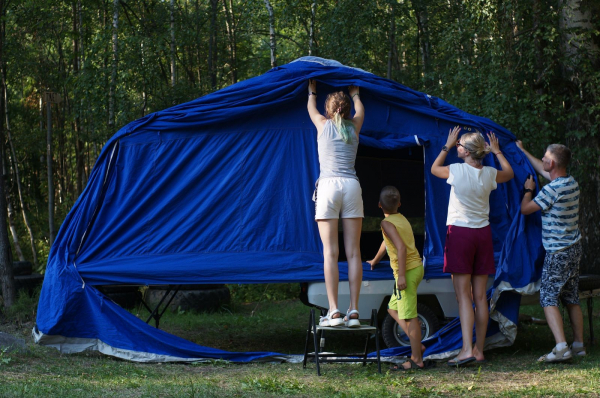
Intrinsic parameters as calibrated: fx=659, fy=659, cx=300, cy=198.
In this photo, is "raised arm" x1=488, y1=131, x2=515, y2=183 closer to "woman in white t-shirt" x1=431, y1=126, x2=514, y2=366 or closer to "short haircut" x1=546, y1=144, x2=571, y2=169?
"woman in white t-shirt" x1=431, y1=126, x2=514, y2=366

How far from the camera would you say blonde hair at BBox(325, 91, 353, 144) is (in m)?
5.32

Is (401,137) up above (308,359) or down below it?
above

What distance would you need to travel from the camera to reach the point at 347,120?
5418mm

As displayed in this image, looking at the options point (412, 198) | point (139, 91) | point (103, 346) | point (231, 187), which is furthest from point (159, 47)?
point (103, 346)

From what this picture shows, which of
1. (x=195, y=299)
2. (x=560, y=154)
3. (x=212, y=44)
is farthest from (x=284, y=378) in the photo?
(x=212, y=44)

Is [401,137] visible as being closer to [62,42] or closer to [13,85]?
[62,42]

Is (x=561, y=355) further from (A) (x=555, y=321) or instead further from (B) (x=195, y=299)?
(B) (x=195, y=299)

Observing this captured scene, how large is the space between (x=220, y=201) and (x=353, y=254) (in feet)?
5.60

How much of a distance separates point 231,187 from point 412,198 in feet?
11.9

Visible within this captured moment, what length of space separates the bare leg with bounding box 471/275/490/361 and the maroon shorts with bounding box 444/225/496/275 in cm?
9

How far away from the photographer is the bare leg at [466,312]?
5.55 metres

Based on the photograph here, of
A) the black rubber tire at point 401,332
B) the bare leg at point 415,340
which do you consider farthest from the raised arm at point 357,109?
the black rubber tire at point 401,332

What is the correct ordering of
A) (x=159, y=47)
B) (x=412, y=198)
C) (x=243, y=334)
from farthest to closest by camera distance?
1. (x=159, y=47)
2. (x=412, y=198)
3. (x=243, y=334)

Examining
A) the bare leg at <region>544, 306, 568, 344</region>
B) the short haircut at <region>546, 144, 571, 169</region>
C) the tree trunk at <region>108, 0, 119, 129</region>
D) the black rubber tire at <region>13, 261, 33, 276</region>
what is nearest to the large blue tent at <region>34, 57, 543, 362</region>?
the short haircut at <region>546, 144, 571, 169</region>
